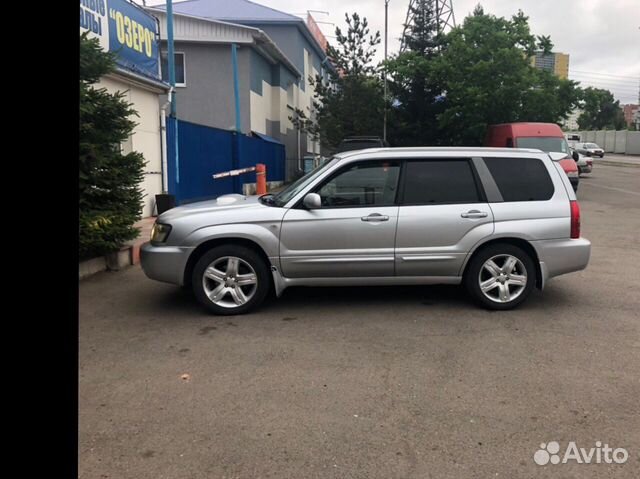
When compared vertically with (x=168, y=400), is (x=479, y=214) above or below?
above

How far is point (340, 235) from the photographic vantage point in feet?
18.9

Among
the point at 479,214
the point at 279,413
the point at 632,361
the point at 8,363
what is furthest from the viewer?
the point at 479,214

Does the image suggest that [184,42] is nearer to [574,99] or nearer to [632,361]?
[574,99]

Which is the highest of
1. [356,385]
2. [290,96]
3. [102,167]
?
[290,96]

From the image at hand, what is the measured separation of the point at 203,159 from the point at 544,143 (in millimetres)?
10836

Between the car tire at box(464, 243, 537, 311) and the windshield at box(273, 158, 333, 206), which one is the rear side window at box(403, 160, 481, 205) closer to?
the car tire at box(464, 243, 537, 311)

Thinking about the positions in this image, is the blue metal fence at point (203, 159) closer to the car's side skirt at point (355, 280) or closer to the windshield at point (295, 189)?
the windshield at point (295, 189)

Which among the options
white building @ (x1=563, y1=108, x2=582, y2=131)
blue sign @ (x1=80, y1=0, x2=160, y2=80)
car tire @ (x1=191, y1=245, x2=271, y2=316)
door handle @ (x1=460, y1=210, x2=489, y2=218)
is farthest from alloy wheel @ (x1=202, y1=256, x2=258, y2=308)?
white building @ (x1=563, y1=108, x2=582, y2=131)

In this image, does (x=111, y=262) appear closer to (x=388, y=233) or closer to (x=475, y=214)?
(x=388, y=233)

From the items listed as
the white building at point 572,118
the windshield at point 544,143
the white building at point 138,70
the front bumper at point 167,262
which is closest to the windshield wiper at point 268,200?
the front bumper at point 167,262

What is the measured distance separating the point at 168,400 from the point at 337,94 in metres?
26.6

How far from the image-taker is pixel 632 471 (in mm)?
3035

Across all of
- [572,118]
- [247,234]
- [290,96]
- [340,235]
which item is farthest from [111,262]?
[572,118]

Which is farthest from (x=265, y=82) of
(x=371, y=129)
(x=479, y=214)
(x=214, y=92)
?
(x=479, y=214)
